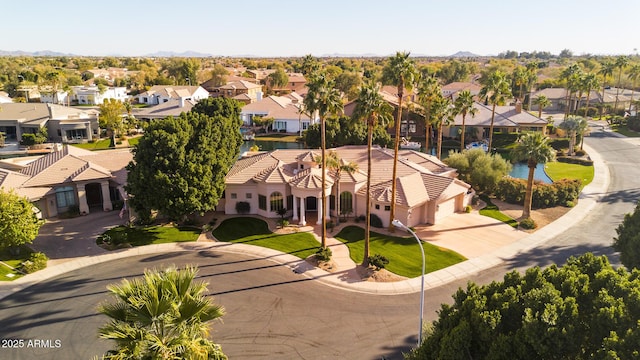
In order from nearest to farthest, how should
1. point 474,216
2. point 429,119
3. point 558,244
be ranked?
point 558,244 → point 474,216 → point 429,119

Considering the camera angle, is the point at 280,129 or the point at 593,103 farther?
the point at 593,103

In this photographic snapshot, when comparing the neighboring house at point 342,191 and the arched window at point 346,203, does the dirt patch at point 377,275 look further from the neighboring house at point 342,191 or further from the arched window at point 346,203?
the arched window at point 346,203

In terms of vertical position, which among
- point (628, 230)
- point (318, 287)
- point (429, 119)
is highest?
point (429, 119)

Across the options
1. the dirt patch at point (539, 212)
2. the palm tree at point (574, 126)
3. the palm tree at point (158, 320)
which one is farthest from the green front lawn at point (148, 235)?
the palm tree at point (574, 126)

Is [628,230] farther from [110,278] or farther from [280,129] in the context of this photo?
[280,129]

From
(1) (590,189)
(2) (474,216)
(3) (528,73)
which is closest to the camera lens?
(2) (474,216)

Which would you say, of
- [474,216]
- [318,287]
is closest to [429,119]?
[474,216]

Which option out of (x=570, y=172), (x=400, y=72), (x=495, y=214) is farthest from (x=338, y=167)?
(x=570, y=172)
